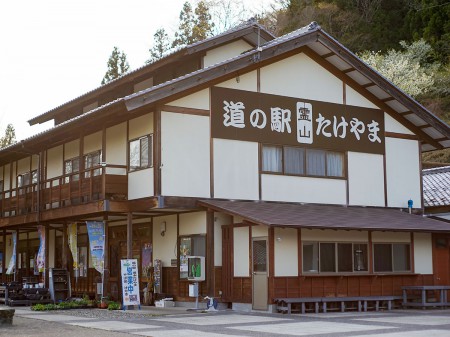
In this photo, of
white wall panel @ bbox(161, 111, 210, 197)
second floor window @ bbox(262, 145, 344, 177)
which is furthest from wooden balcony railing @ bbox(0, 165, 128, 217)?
second floor window @ bbox(262, 145, 344, 177)

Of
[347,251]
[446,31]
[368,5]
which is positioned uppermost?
[368,5]

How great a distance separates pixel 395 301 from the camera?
840 inches

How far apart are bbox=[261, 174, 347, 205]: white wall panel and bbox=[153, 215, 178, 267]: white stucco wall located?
118 inches

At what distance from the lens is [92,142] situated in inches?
946

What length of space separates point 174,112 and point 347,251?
645 centimetres

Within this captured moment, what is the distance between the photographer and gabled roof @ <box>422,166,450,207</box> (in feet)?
83.8

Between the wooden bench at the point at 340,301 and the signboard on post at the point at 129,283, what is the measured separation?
3970mm

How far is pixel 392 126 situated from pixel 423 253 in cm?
458

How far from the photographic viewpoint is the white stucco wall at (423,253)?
22297mm

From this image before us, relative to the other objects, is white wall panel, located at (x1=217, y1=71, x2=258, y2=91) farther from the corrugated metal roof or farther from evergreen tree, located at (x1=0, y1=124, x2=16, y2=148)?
evergreen tree, located at (x1=0, y1=124, x2=16, y2=148)

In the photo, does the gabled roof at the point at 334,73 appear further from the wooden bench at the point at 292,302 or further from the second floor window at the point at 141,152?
the wooden bench at the point at 292,302


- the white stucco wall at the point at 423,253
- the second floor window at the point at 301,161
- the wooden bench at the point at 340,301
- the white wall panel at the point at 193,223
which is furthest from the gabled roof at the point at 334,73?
the wooden bench at the point at 340,301

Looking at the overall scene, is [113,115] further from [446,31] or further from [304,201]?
[446,31]

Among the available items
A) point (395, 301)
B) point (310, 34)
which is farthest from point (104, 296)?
point (310, 34)
